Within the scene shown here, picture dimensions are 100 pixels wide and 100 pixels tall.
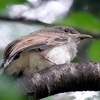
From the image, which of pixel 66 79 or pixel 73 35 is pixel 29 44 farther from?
pixel 73 35

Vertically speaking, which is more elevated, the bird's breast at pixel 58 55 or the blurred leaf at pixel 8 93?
the bird's breast at pixel 58 55

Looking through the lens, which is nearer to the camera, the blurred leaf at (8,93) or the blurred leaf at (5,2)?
the blurred leaf at (8,93)

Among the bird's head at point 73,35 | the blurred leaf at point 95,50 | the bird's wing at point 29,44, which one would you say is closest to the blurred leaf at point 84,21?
the blurred leaf at point 95,50

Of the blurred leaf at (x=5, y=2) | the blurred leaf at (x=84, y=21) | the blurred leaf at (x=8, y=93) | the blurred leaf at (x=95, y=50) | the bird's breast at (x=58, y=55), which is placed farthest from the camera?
the bird's breast at (x=58, y=55)

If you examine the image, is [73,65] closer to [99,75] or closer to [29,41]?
[99,75]

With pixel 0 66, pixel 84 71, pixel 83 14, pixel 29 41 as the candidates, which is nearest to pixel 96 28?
pixel 83 14

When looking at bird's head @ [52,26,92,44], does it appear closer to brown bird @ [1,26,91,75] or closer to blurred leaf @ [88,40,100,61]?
brown bird @ [1,26,91,75]

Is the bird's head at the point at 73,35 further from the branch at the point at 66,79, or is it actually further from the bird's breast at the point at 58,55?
the branch at the point at 66,79

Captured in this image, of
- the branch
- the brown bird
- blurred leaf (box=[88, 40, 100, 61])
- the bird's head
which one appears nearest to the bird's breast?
the brown bird
